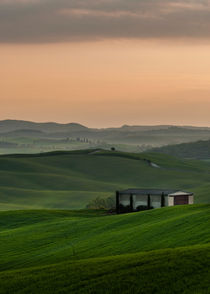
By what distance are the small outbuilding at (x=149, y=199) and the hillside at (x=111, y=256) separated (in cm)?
3145

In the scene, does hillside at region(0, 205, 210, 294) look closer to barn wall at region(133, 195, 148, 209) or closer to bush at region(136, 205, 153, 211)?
bush at region(136, 205, 153, 211)

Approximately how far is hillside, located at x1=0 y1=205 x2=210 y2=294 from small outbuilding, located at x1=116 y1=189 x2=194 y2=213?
103 feet

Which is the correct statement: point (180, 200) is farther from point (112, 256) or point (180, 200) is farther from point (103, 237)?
point (112, 256)

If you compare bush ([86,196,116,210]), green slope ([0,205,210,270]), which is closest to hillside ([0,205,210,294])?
green slope ([0,205,210,270])

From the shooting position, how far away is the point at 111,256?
35.9 meters

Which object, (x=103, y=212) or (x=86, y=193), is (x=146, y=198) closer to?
(x=103, y=212)

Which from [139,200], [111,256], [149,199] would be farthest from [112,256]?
[139,200]

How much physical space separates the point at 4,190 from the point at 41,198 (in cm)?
1755

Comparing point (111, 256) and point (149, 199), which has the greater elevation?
point (149, 199)

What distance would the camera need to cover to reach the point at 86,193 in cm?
18612

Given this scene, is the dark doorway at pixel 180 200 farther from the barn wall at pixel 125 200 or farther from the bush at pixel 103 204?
the bush at pixel 103 204

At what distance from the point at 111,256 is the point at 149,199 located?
5943 centimetres

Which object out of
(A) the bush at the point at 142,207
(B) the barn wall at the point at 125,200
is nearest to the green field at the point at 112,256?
(A) the bush at the point at 142,207

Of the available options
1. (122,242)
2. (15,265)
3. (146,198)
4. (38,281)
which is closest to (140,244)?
(122,242)
